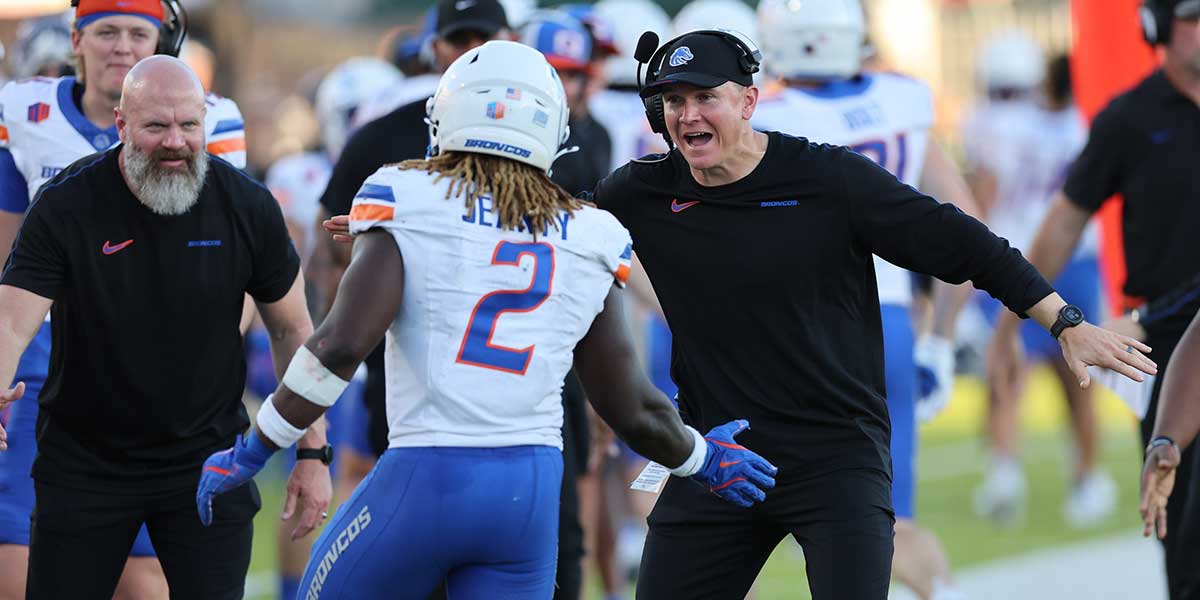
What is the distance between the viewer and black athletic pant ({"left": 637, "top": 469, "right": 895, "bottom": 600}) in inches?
183

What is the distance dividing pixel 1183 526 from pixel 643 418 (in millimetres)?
2084

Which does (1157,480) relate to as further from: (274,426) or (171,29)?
(171,29)

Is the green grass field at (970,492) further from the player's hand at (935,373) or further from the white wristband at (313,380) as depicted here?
the white wristband at (313,380)

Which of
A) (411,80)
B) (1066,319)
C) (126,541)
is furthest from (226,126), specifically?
(1066,319)

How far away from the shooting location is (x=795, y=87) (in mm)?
6801

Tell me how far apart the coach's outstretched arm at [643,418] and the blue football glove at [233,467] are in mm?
805

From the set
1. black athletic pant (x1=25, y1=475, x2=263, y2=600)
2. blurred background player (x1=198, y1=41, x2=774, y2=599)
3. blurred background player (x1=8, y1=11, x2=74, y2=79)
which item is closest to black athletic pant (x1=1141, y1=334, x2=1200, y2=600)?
blurred background player (x1=198, y1=41, x2=774, y2=599)

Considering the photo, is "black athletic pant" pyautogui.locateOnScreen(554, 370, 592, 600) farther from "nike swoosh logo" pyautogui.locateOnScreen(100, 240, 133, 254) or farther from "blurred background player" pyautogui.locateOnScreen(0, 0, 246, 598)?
"nike swoosh logo" pyautogui.locateOnScreen(100, 240, 133, 254)

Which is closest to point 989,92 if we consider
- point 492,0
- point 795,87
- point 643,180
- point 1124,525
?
point 1124,525

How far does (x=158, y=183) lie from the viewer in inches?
188

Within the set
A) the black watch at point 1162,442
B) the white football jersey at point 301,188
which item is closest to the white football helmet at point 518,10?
the white football jersey at point 301,188

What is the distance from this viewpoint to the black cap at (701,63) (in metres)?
4.70

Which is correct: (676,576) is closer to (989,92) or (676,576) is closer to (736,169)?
(736,169)

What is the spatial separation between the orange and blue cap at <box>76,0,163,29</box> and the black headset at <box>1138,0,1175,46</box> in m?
3.57
